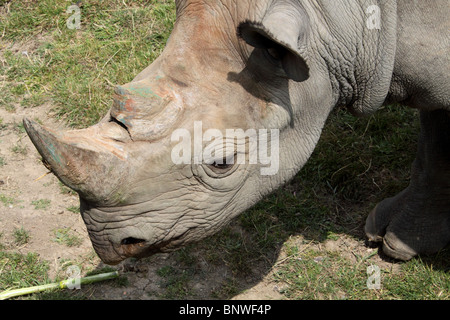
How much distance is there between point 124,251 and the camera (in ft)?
11.5

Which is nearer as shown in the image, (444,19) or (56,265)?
(444,19)

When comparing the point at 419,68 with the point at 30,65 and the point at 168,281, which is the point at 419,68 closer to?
the point at 168,281

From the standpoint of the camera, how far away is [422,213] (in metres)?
5.00

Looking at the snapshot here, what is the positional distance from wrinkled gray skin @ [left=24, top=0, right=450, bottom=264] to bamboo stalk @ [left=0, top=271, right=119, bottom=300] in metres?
1.44

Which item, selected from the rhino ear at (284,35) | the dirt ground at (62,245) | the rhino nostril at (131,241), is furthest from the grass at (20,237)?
the rhino ear at (284,35)

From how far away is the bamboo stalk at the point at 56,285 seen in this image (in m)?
4.77

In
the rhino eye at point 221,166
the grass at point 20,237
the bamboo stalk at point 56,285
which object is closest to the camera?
the rhino eye at point 221,166

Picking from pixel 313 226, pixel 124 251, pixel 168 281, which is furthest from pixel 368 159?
pixel 124 251

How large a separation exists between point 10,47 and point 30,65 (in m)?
0.45

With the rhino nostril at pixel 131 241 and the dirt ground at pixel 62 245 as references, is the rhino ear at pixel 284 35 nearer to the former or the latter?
the rhino nostril at pixel 131 241

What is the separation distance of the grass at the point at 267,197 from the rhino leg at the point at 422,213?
13cm
